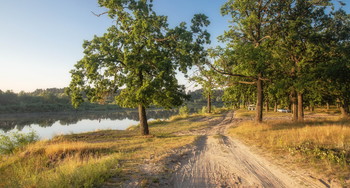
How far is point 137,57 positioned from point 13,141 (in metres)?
10.4

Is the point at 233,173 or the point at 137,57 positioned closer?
the point at 233,173

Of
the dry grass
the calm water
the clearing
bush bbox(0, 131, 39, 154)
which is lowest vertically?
the calm water

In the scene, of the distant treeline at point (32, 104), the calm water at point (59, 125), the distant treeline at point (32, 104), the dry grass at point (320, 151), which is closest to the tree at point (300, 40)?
the dry grass at point (320, 151)

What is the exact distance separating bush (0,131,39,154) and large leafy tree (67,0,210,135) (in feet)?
14.2

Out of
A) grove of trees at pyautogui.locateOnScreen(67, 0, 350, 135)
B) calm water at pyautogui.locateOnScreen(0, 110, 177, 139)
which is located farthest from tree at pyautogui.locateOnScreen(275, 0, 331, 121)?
calm water at pyautogui.locateOnScreen(0, 110, 177, 139)

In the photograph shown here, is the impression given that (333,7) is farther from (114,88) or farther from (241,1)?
(114,88)

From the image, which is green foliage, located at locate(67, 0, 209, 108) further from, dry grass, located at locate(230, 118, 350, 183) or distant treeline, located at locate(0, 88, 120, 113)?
distant treeline, located at locate(0, 88, 120, 113)

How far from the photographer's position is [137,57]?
1451 cm

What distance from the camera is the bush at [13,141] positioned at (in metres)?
12.6

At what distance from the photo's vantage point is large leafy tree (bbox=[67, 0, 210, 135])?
14.2 m

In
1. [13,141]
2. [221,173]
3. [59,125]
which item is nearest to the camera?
[221,173]

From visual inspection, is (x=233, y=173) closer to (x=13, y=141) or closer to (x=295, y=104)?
(x=13, y=141)

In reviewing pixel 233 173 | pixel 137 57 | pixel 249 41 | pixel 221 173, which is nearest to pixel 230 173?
pixel 233 173

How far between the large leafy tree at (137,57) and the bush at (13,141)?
4.34 m
